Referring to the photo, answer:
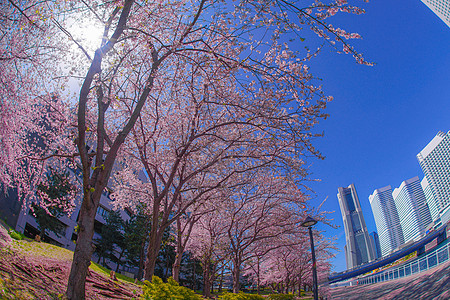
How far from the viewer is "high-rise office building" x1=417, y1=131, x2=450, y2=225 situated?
42.1m

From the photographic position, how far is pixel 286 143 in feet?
26.9

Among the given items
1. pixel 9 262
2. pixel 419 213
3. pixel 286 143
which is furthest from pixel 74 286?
pixel 419 213

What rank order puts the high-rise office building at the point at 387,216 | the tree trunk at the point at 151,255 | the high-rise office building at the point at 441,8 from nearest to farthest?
the tree trunk at the point at 151,255
the high-rise office building at the point at 441,8
the high-rise office building at the point at 387,216

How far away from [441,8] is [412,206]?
71628mm

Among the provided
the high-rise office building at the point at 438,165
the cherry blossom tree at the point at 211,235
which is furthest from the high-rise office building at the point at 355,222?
the cherry blossom tree at the point at 211,235

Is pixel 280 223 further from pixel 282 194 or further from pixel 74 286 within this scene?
pixel 74 286

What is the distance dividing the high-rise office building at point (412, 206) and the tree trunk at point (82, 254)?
71.6 metres

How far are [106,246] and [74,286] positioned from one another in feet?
122

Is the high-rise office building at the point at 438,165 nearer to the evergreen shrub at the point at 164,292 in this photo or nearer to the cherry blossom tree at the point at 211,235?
the cherry blossom tree at the point at 211,235

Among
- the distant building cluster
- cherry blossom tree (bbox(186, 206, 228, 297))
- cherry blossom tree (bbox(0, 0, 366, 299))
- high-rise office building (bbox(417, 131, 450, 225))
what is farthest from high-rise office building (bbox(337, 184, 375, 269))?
cherry blossom tree (bbox(0, 0, 366, 299))

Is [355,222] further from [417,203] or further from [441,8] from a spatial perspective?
[441,8]

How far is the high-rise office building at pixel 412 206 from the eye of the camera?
5768 centimetres

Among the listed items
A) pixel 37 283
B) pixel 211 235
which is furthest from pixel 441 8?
pixel 37 283

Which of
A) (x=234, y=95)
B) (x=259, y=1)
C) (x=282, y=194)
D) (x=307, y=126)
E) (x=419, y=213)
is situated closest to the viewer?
(x=259, y=1)
